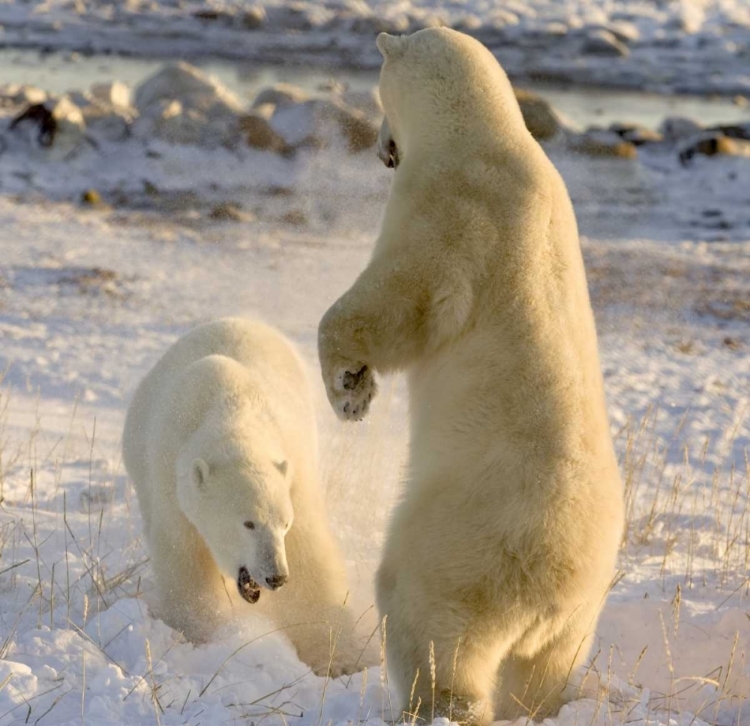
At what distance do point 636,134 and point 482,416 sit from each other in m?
14.0

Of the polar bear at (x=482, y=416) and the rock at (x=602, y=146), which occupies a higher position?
the polar bear at (x=482, y=416)

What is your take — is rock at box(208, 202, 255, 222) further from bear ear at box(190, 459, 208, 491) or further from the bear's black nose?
the bear's black nose

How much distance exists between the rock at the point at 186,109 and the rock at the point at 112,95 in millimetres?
162

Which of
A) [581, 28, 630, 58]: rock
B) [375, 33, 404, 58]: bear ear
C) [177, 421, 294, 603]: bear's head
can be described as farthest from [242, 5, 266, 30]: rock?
[375, 33, 404, 58]: bear ear

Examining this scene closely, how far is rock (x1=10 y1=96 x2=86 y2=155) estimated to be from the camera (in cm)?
1302

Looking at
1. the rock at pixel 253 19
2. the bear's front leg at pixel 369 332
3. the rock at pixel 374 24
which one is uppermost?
the bear's front leg at pixel 369 332

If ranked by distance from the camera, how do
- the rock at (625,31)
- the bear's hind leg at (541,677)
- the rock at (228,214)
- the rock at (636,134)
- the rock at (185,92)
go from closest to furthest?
1. the bear's hind leg at (541,677)
2. the rock at (228,214)
3. the rock at (185,92)
4. the rock at (636,134)
5. the rock at (625,31)

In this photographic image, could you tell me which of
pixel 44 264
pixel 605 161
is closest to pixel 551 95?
pixel 605 161

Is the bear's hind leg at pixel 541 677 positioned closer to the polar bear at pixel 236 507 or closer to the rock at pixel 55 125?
the polar bear at pixel 236 507

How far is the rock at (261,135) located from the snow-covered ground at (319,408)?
18cm

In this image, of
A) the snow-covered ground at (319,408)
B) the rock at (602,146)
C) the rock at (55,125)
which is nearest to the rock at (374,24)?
the rock at (602,146)

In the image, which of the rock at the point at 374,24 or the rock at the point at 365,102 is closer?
the rock at the point at 365,102

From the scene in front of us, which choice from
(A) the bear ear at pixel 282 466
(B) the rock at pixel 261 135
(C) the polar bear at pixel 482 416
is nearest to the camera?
(C) the polar bear at pixel 482 416

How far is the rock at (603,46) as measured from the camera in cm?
2686
